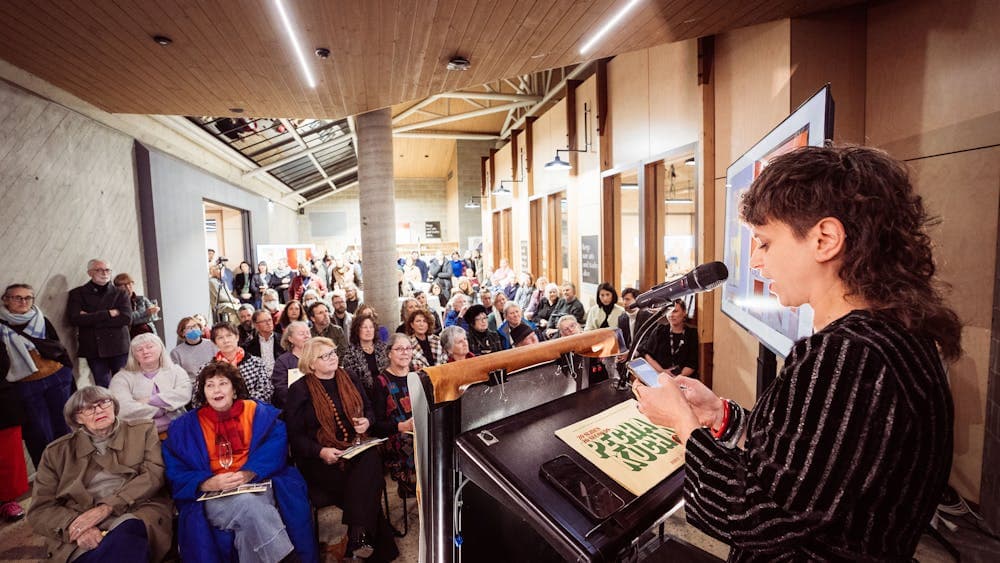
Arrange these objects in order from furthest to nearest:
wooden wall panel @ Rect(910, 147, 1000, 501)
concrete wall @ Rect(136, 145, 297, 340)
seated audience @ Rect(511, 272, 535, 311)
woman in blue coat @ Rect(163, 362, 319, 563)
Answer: seated audience @ Rect(511, 272, 535, 311) → concrete wall @ Rect(136, 145, 297, 340) → wooden wall panel @ Rect(910, 147, 1000, 501) → woman in blue coat @ Rect(163, 362, 319, 563)

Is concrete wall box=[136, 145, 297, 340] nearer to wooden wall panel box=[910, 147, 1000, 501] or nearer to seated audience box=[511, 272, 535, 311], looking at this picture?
seated audience box=[511, 272, 535, 311]

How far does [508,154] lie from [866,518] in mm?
11955

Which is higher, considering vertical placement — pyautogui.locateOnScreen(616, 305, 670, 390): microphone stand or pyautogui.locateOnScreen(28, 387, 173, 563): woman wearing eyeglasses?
pyautogui.locateOnScreen(616, 305, 670, 390): microphone stand

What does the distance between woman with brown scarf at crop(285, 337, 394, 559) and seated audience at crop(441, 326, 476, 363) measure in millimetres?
759

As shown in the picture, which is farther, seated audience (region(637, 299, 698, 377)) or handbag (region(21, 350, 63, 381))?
seated audience (region(637, 299, 698, 377))

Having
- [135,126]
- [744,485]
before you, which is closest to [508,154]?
[135,126]

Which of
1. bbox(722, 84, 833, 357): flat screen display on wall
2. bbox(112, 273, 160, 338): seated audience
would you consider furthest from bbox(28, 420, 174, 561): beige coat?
bbox(722, 84, 833, 357): flat screen display on wall

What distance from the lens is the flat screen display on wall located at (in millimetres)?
1662

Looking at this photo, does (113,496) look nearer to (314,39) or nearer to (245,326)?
(245,326)

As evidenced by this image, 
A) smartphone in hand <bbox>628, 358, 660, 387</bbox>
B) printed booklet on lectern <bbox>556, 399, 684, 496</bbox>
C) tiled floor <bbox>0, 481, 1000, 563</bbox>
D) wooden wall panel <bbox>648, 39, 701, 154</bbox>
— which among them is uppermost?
wooden wall panel <bbox>648, 39, 701, 154</bbox>

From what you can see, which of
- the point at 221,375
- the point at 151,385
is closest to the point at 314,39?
the point at 221,375

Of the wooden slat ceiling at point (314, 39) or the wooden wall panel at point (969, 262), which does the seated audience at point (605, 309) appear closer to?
the wooden slat ceiling at point (314, 39)

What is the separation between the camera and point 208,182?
8555mm

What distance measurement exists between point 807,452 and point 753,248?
191cm
